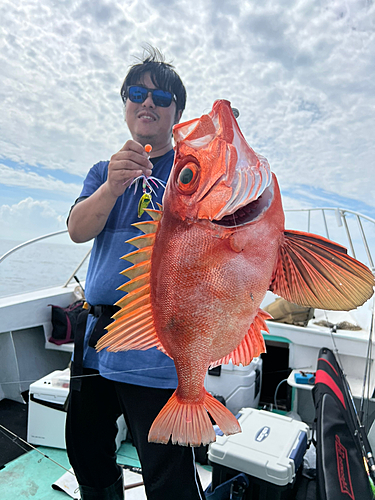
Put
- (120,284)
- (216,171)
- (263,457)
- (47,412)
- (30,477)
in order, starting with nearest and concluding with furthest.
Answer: (216,171) → (30,477) → (120,284) → (47,412) → (263,457)

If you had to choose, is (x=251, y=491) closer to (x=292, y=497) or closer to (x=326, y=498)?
(x=292, y=497)

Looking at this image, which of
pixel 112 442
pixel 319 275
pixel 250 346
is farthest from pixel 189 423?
pixel 112 442

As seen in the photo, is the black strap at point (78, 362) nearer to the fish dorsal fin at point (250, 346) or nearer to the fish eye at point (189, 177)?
the fish dorsal fin at point (250, 346)

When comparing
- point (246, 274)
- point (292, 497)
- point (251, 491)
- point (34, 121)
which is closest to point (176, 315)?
point (246, 274)

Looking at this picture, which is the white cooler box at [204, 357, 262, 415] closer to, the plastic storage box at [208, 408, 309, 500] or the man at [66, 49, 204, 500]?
the plastic storage box at [208, 408, 309, 500]

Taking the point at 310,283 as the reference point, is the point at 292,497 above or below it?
below

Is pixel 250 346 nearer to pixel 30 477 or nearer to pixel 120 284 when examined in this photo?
pixel 120 284

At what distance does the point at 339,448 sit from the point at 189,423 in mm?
1494

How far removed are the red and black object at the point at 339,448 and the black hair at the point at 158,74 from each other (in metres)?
1.49

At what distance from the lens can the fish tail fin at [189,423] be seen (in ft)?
1.63

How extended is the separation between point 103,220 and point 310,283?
2.16 ft

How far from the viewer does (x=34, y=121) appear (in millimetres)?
1121

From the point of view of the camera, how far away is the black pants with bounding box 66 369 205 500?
3.57 feet

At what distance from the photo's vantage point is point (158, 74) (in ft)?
2.92
